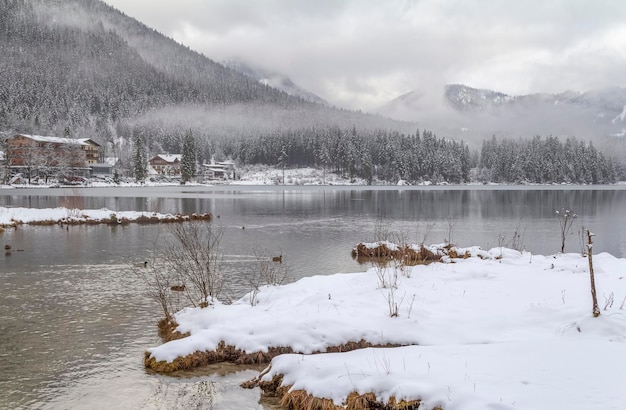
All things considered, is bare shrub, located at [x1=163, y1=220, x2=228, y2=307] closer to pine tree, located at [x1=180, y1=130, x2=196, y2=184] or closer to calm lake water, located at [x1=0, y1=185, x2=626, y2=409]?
calm lake water, located at [x1=0, y1=185, x2=626, y2=409]

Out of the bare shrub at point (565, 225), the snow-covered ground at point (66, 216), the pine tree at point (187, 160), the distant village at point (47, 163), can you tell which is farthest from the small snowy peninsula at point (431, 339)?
the pine tree at point (187, 160)

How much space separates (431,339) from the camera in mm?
11000

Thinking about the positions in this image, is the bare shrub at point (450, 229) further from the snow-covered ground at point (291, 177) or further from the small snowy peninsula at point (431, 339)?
the snow-covered ground at point (291, 177)

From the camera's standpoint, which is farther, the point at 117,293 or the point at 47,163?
the point at 47,163

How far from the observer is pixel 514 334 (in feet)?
35.5

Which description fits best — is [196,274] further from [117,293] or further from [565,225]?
[565,225]

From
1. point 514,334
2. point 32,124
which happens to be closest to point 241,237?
point 514,334

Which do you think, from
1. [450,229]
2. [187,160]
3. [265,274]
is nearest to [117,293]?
[265,274]

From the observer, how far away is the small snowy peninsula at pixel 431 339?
7.59m

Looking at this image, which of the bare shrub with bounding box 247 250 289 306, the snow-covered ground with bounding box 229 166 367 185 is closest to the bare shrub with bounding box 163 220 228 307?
the bare shrub with bounding box 247 250 289 306

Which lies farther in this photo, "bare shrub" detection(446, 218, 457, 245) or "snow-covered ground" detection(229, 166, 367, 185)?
"snow-covered ground" detection(229, 166, 367, 185)

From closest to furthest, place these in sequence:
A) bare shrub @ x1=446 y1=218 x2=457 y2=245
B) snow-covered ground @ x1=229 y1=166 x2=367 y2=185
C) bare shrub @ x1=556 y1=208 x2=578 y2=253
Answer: bare shrub @ x1=556 y1=208 x2=578 y2=253, bare shrub @ x1=446 y1=218 x2=457 y2=245, snow-covered ground @ x1=229 y1=166 x2=367 y2=185

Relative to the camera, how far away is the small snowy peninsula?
24.9ft

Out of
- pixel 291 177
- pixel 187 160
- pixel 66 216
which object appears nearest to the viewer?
pixel 66 216
